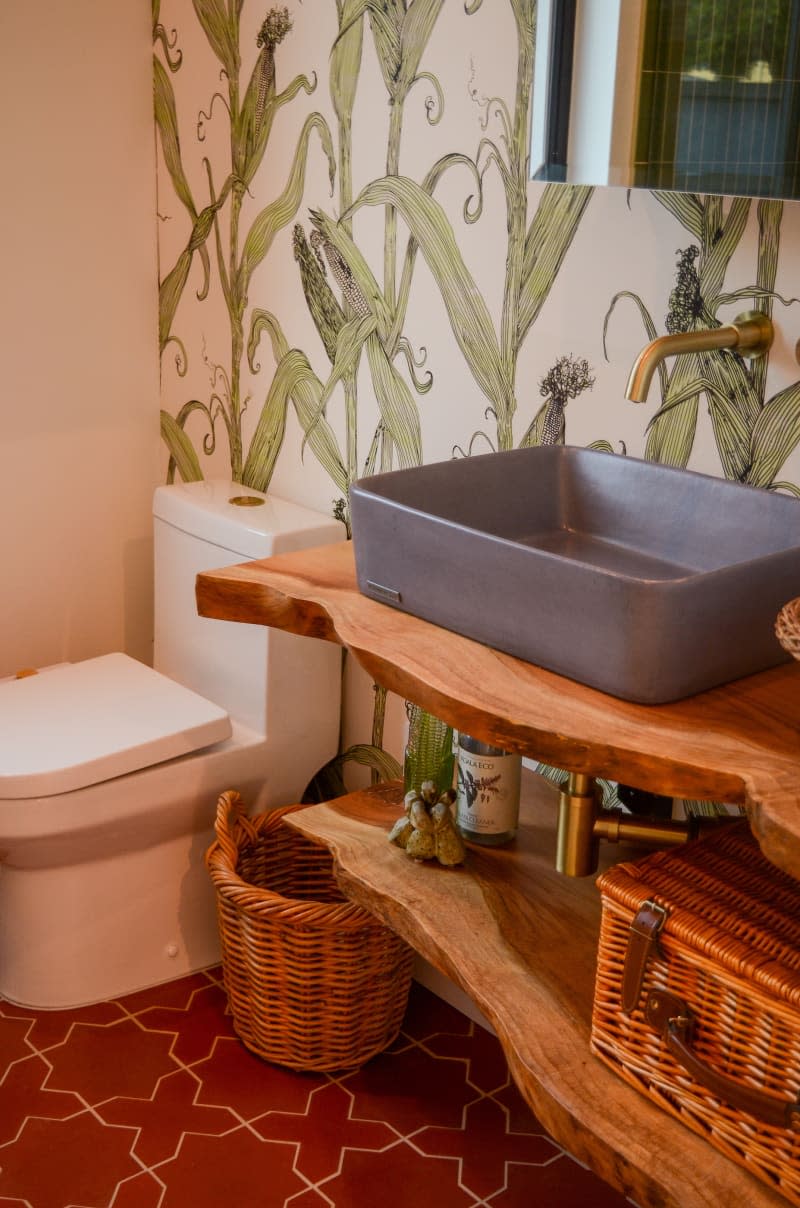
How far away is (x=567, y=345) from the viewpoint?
179cm

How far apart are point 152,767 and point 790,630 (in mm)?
1317

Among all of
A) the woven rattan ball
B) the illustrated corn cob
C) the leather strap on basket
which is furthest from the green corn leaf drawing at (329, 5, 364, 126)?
the leather strap on basket

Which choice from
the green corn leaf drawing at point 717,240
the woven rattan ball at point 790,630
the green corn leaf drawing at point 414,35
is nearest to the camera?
the woven rattan ball at point 790,630

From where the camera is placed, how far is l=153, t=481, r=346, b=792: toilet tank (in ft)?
7.29

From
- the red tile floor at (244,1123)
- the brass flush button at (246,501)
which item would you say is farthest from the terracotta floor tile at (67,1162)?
the brass flush button at (246,501)

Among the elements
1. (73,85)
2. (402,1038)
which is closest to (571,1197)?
(402,1038)

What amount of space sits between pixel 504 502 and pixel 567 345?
305mm

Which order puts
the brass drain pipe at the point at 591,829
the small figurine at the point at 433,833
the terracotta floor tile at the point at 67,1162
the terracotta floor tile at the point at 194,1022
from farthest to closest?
1. the terracotta floor tile at the point at 194,1022
2. the terracotta floor tile at the point at 67,1162
3. the small figurine at the point at 433,833
4. the brass drain pipe at the point at 591,829

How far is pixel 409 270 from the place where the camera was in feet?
6.67

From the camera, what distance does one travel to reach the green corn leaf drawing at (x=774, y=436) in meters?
1.51

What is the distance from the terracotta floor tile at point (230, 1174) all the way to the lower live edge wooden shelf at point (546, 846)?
0.48m

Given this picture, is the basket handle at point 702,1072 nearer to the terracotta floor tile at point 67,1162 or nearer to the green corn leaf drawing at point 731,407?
the green corn leaf drawing at point 731,407

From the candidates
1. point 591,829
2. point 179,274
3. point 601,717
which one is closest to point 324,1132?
point 591,829

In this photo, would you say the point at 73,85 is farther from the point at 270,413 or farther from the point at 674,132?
the point at 674,132
